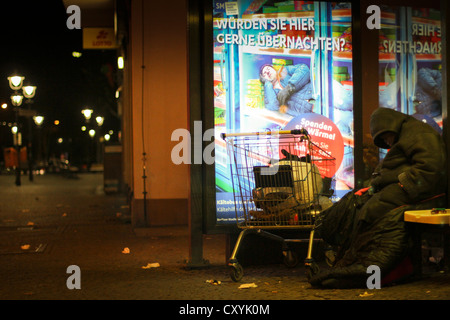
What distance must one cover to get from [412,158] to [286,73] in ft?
7.38

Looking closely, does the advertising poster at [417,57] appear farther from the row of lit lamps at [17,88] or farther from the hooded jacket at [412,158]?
the row of lit lamps at [17,88]

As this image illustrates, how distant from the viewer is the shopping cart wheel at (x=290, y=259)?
24.7 feet

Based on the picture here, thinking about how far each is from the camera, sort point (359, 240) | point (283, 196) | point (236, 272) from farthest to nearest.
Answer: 1. point (283, 196)
2. point (236, 272)
3. point (359, 240)

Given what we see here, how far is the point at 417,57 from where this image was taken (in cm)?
961

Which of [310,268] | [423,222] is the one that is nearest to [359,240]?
[310,268]

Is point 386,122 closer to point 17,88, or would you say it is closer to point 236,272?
point 236,272

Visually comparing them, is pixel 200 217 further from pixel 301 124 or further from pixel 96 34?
pixel 96 34

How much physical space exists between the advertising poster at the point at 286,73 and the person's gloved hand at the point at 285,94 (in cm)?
1

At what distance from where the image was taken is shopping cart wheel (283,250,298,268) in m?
7.54

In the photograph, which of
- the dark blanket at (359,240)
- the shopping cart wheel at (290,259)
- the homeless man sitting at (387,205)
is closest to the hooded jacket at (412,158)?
the homeless man sitting at (387,205)

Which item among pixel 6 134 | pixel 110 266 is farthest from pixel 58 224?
pixel 6 134

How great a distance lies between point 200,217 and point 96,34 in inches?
460

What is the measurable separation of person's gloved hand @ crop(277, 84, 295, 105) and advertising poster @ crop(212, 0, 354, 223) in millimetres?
12

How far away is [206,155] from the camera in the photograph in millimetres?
7582
